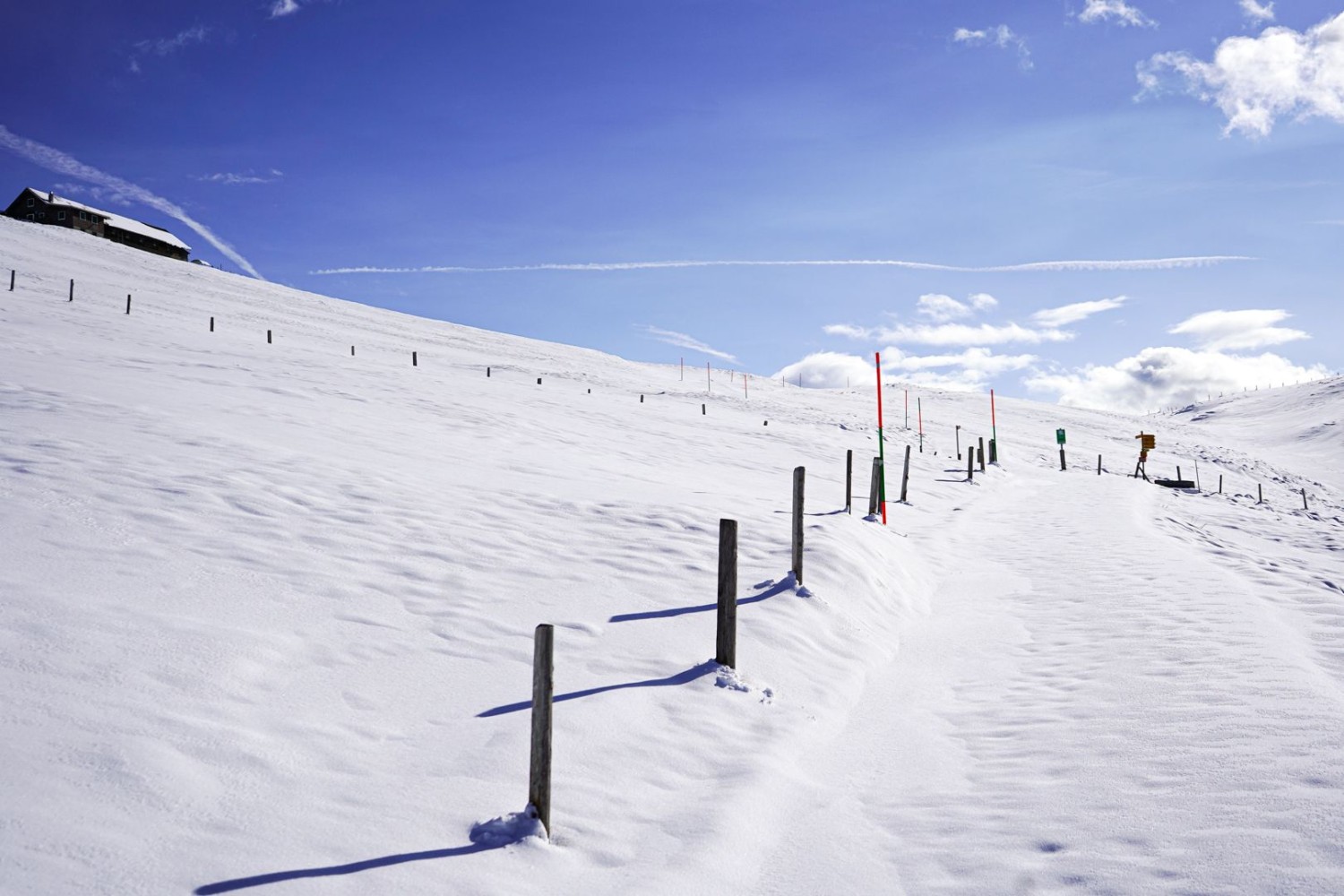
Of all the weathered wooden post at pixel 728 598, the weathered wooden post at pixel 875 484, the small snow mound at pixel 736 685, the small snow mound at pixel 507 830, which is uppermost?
the weathered wooden post at pixel 875 484

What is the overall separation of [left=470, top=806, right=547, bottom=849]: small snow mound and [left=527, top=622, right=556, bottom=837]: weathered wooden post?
41 mm

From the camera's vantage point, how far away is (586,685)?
6.35 metres

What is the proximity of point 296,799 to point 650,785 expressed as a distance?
7.19 ft

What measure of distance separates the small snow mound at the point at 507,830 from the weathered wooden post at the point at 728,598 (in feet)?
9.40

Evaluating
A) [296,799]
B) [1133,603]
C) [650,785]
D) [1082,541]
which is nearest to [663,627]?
[650,785]

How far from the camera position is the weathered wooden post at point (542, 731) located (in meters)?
4.38

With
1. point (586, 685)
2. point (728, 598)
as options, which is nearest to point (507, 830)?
point (586, 685)

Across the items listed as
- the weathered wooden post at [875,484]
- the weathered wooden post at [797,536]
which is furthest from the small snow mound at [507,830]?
the weathered wooden post at [875,484]

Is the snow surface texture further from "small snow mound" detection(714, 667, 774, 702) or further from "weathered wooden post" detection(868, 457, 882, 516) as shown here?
"weathered wooden post" detection(868, 457, 882, 516)

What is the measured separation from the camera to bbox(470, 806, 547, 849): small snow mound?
4289 mm

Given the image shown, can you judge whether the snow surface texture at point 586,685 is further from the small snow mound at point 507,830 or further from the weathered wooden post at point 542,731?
the weathered wooden post at point 542,731

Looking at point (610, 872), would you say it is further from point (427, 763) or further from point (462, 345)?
point (462, 345)

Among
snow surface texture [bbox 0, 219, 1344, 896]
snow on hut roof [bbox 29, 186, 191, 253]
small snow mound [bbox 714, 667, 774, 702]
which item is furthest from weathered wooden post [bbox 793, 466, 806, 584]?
snow on hut roof [bbox 29, 186, 191, 253]

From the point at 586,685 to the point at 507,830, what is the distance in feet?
6.61
